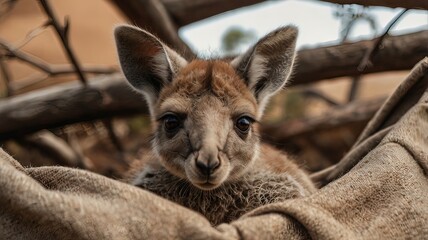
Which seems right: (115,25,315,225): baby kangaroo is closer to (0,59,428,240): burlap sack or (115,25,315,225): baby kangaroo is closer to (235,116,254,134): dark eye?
(235,116,254,134): dark eye

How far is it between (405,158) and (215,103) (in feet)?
3.22

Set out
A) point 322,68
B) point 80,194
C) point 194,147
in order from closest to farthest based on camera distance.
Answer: point 80,194 < point 194,147 < point 322,68

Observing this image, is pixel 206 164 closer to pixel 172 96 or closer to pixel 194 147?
pixel 194 147

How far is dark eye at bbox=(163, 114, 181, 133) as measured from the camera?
343 centimetres

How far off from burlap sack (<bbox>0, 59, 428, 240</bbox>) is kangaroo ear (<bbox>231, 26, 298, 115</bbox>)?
867mm

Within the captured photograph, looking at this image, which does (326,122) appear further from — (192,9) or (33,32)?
(33,32)

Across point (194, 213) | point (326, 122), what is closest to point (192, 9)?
point (326, 122)

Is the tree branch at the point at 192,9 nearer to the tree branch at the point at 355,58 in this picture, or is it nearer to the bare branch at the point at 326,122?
the tree branch at the point at 355,58

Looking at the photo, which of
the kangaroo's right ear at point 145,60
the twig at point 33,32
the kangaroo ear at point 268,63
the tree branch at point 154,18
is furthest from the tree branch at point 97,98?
the kangaroo's right ear at point 145,60

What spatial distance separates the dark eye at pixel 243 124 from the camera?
3471mm

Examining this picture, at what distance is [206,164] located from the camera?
3045 mm

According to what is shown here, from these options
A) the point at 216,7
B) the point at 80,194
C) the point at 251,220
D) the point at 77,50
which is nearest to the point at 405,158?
the point at 251,220

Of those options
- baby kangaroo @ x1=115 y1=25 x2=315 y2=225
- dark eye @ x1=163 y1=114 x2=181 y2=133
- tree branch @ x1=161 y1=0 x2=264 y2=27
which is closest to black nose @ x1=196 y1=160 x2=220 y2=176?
baby kangaroo @ x1=115 y1=25 x2=315 y2=225

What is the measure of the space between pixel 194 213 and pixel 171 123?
104 centimetres
